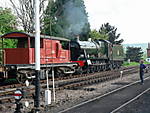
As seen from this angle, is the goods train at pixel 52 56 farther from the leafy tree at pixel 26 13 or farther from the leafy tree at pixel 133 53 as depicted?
the leafy tree at pixel 133 53

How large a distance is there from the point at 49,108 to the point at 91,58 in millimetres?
17631

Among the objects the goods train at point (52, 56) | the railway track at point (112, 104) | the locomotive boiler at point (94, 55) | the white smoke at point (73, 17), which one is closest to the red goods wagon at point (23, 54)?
the goods train at point (52, 56)

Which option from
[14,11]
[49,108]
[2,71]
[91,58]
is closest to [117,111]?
[49,108]

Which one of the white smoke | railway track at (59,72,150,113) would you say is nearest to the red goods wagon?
railway track at (59,72,150,113)

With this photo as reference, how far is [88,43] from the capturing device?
2700 centimetres

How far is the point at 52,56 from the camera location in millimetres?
19094

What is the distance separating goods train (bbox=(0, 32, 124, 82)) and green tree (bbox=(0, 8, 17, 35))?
15.7ft

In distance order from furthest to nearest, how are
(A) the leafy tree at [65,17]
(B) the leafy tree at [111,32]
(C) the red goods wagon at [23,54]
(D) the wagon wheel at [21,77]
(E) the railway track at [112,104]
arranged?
(B) the leafy tree at [111,32], (A) the leafy tree at [65,17], (D) the wagon wheel at [21,77], (C) the red goods wagon at [23,54], (E) the railway track at [112,104]

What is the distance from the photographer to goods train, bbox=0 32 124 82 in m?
16.5

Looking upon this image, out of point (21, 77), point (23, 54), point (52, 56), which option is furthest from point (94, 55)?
point (21, 77)

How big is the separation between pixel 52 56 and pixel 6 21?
453 inches

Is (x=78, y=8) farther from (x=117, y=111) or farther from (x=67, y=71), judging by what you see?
(x=117, y=111)

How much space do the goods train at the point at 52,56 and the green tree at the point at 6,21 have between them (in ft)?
15.7

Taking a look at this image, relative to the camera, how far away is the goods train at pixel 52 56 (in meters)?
16.5
